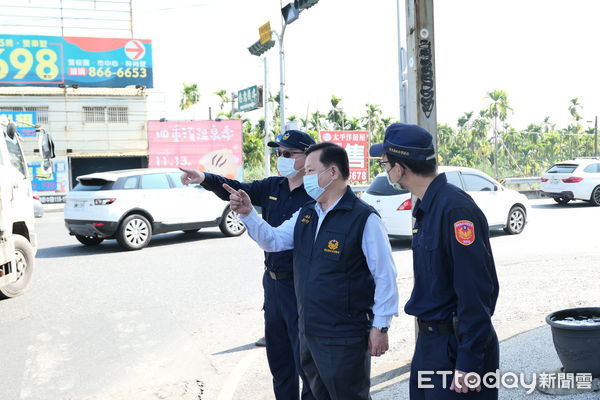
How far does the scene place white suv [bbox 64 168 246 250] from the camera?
452 inches

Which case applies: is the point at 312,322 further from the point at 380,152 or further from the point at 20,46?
the point at 20,46

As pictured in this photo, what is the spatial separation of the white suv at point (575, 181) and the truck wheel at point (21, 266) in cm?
1613

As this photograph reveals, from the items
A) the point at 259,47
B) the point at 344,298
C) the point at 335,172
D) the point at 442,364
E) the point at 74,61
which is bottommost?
the point at 442,364

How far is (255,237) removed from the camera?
11.0ft

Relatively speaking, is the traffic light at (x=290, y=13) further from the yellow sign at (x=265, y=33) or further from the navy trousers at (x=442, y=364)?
the navy trousers at (x=442, y=364)

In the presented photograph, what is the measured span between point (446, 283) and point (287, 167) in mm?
1825

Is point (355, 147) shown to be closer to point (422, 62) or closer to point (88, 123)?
point (422, 62)

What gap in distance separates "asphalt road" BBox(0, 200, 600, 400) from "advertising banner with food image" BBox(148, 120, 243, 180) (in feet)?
62.9

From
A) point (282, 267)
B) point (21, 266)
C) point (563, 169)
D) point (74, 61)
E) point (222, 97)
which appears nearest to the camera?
point (282, 267)

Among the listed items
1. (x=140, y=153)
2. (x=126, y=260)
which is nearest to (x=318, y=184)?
(x=126, y=260)

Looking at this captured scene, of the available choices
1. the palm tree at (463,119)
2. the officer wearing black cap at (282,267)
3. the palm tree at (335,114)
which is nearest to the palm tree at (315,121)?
the palm tree at (335,114)

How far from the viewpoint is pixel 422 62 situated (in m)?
4.40

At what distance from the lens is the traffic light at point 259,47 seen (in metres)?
18.6

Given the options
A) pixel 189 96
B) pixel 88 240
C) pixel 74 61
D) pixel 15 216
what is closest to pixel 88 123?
pixel 74 61
